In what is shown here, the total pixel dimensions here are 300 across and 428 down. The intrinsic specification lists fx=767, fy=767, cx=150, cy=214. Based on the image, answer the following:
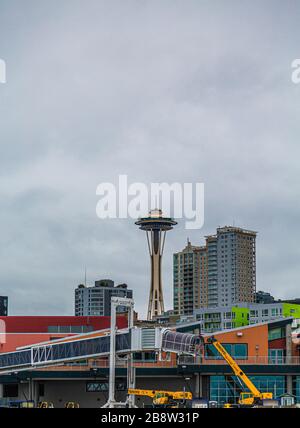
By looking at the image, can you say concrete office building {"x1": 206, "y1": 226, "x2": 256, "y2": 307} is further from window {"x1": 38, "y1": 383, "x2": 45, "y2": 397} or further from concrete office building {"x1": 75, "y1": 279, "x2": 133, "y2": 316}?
window {"x1": 38, "y1": 383, "x2": 45, "y2": 397}

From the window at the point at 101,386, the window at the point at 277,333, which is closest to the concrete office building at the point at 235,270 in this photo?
the window at the point at 277,333

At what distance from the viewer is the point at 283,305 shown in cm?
13375

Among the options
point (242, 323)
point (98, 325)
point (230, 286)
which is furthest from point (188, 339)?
point (230, 286)

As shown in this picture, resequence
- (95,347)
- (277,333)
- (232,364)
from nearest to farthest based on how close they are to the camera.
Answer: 1. (232,364)
2. (95,347)
3. (277,333)

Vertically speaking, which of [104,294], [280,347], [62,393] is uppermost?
[104,294]

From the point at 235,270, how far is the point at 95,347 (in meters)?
145

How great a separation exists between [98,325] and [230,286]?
122406mm

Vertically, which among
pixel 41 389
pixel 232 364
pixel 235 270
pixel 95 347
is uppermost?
pixel 235 270

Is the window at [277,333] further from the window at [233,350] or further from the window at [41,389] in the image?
the window at [41,389]

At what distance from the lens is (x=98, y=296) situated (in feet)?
587

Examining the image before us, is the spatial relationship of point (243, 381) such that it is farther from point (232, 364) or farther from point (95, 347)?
point (95, 347)

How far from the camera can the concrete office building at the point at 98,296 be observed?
554 feet

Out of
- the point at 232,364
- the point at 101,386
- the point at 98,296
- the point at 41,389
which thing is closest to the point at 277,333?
the point at 232,364
